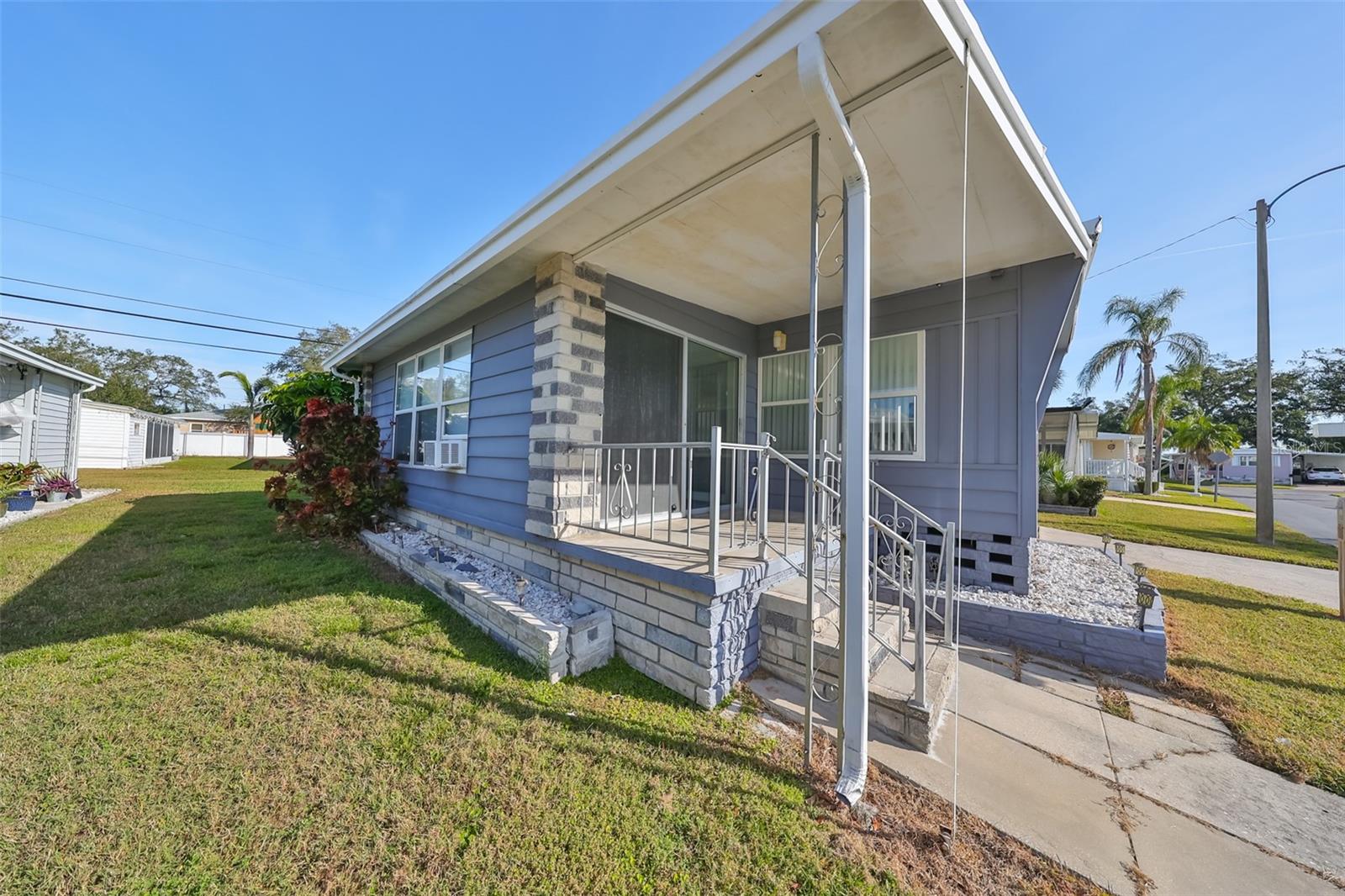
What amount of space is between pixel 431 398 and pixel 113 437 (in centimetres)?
1998

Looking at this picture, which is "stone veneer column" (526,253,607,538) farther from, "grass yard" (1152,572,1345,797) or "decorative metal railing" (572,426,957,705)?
"grass yard" (1152,572,1345,797)

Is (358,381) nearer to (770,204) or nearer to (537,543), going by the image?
(537,543)

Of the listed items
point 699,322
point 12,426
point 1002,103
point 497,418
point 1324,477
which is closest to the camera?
point 1002,103

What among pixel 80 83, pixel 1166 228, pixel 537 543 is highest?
pixel 80 83

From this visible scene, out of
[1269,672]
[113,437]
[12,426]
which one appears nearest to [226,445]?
[113,437]

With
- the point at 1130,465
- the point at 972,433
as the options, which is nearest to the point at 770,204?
the point at 972,433

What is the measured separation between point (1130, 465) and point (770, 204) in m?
24.1

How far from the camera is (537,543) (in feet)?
12.3

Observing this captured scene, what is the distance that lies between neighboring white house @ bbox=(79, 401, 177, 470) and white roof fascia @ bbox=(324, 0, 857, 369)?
20.5 metres

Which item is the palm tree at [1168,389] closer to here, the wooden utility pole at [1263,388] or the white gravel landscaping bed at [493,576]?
the wooden utility pole at [1263,388]

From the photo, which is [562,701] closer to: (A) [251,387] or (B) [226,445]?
(A) [251,387]

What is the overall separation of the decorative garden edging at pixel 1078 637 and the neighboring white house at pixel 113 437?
23.4 m

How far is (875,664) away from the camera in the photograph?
8.75 ft

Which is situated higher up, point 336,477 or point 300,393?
point 300,393
